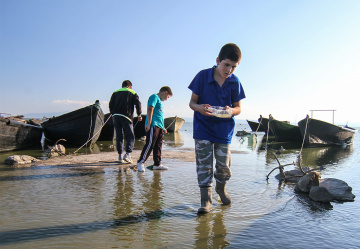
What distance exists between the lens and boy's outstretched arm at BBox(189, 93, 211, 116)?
2814 mm

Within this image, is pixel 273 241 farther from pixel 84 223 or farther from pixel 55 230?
pixel 55 230

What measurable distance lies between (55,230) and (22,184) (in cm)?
205

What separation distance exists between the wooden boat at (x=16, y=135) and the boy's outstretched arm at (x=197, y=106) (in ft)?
26.4

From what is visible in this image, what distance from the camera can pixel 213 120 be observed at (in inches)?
119

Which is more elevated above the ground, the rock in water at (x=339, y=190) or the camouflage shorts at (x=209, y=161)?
the camouflage shorts at (x=209, y=161)

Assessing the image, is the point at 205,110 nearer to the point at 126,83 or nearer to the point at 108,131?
the point at 126,83

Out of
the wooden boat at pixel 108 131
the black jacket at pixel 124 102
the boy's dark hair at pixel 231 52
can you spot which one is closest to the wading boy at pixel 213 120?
the boy's dark hair at pixel 231 52

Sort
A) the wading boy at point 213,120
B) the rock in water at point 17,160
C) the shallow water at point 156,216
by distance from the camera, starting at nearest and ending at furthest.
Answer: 1. the shallow water at point 156,216
2. the wading boy at point 213,120
3. the rock in water at point 17,160

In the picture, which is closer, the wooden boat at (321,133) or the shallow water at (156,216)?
the shallow water at (156,216)

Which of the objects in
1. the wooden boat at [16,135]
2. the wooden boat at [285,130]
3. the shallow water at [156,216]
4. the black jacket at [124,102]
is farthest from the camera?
the wooden boat at [285,130]

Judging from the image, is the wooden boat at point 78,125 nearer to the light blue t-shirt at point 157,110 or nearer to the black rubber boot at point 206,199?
the light blue t-shirt at point 157,110

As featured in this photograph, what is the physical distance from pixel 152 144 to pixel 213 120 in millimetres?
2612

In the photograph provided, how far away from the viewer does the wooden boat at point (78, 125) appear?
1054cm

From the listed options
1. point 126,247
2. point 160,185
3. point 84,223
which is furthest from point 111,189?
point 126,247
